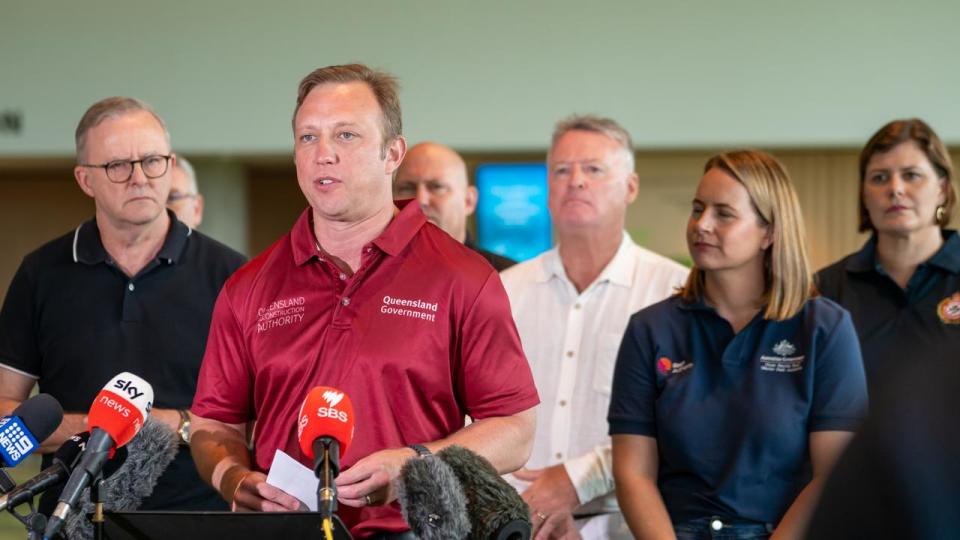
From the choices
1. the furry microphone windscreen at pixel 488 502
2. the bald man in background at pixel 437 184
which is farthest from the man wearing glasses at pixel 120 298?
the furry microphone windscreen at pixel 488 502

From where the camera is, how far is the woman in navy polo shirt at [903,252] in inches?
152

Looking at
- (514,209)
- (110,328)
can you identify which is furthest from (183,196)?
(514,209)

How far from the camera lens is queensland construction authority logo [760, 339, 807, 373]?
122 inches

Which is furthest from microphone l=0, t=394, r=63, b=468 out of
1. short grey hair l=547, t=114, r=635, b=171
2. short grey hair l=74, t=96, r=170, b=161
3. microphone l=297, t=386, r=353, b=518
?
short grey hair l=547, t=114, r=635, b=171

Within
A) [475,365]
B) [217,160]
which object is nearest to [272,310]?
[475,365]

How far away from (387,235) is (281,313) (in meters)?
0.28

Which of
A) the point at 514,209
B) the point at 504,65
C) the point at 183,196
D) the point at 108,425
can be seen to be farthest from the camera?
the point at 514,209

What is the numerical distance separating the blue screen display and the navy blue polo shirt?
5.91 m

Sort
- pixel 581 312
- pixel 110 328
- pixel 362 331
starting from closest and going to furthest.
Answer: pixel 362 331 → pixel 110 328 → pixel 581 312

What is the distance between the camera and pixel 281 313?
2.53 metres

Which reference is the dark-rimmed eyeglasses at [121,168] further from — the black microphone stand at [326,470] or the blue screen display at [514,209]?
the blue screen display at [514,209]

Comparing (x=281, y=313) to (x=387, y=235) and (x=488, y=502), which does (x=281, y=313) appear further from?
(x=488, y=502)

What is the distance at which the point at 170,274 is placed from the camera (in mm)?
3518

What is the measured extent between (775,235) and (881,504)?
7.46ft
